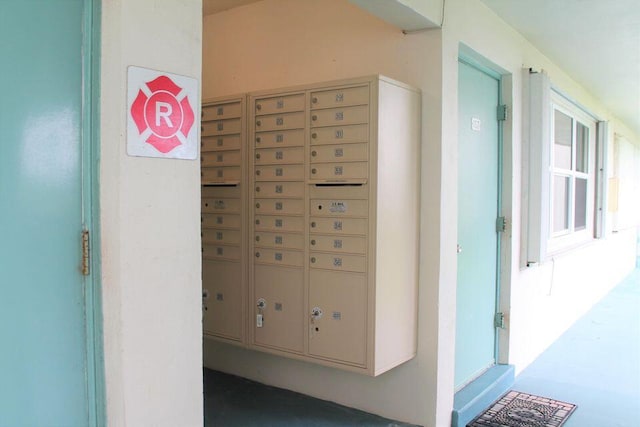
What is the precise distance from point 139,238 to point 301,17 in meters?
2.17

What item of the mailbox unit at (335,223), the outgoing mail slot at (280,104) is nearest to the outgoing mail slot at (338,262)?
the mailbox unit at (335,223)

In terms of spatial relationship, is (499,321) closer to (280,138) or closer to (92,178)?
(280,138)

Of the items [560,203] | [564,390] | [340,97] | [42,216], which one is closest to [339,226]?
[340,97]

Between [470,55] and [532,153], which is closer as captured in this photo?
[470,55]

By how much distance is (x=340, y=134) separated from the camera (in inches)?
102

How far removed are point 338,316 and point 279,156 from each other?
90 centimetres

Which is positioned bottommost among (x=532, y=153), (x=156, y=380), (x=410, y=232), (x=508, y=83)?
(x=156, y=380)

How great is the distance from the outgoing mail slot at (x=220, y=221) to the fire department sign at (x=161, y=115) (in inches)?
56.4

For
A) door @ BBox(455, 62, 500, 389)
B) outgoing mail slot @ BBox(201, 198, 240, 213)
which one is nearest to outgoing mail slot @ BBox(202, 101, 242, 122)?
outgoing mail slot @ BBox(201, 198, 240, 213)

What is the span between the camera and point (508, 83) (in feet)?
12.3

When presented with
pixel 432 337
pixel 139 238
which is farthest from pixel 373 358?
pixel 139 238

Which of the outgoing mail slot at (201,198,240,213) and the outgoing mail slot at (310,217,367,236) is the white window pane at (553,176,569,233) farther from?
the outgoing mail slot at (201,198,240,213)

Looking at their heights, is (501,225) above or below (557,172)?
below

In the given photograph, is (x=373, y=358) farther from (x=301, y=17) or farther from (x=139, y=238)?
(x=301, y=17)
